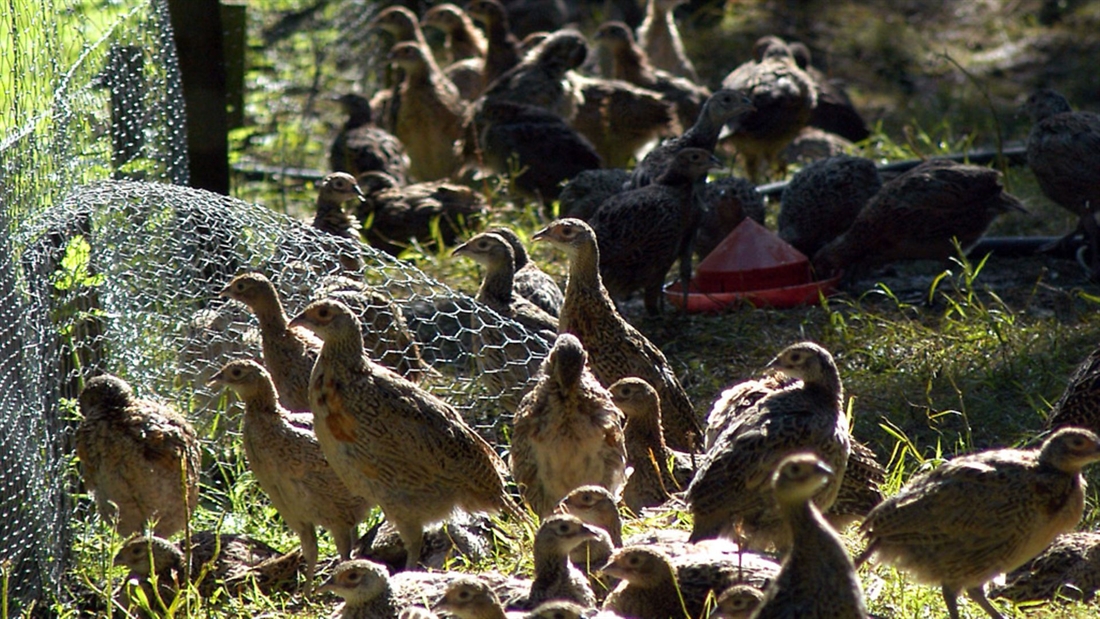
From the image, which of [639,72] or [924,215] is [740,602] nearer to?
[924,215]

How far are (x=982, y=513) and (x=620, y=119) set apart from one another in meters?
7.78

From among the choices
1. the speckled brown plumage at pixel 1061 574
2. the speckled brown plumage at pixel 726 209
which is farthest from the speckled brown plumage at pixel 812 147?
the speckled brown plumage at pixel 1061 574

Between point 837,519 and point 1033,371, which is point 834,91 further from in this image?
point 837,519

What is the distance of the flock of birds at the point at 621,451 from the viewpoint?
471cm

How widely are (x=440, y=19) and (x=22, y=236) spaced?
9171 mm

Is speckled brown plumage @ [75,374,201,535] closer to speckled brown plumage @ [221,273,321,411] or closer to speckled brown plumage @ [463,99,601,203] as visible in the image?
speckled brown plumage @ [221,273,321,411]

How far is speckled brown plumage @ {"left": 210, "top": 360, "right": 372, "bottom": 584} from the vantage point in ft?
19.1

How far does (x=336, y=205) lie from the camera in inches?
320

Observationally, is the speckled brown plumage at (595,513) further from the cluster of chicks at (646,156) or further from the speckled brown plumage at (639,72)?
the speckled brown plumage at (639,72)

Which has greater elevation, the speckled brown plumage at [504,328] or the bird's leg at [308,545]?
the speckled brown plumage at [504,328]

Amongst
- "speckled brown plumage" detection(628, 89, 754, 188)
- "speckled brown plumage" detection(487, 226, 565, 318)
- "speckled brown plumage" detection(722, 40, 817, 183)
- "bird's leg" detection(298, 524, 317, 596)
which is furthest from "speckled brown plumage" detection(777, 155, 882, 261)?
"bird's leg" detection(298, 524, 317, 596)

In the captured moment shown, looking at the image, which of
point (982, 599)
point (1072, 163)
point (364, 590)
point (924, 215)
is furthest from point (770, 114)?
point (364, 590)

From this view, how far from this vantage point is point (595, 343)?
6.70 metres

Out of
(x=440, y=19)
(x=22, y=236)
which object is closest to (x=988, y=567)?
(x=22, y=236)
